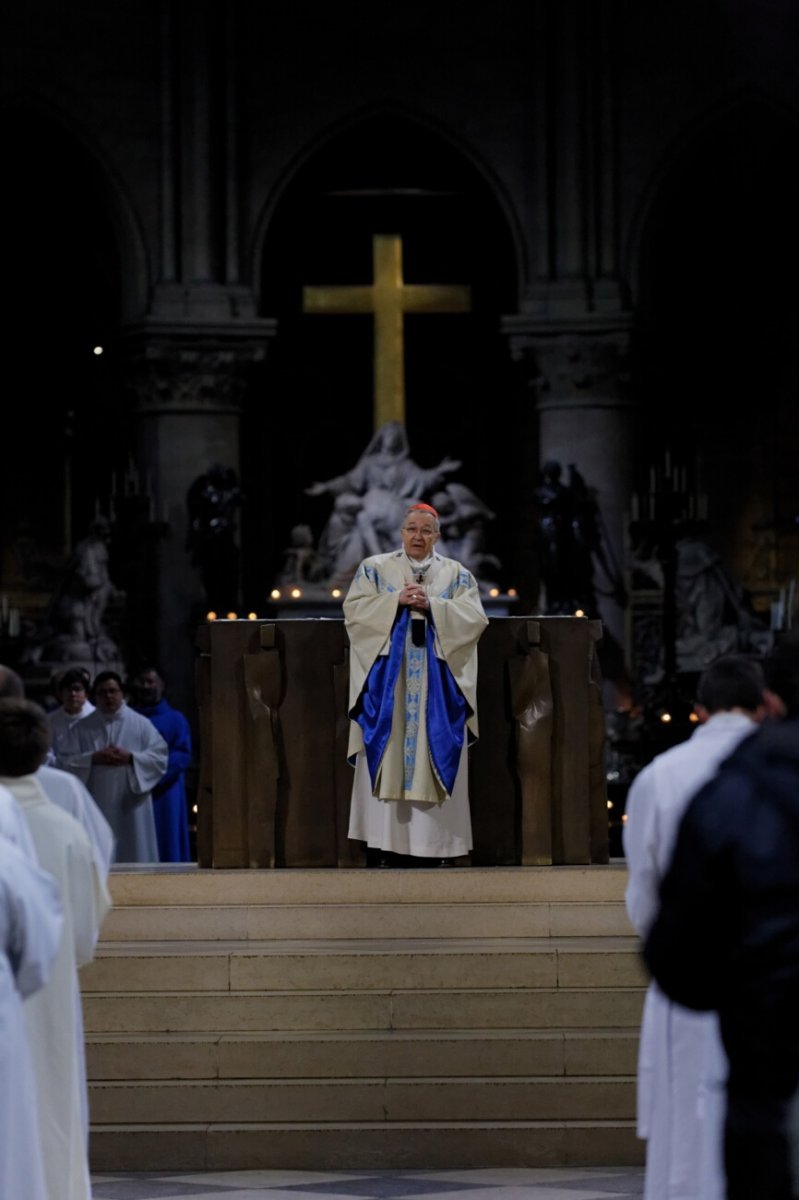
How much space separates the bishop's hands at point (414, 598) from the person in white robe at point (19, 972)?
434 cm

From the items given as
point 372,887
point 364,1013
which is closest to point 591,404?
point 372,887

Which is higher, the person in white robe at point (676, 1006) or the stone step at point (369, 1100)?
the person in white robe at point (676, 1006)

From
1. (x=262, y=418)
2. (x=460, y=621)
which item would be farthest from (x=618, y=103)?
(x=460, y=621)

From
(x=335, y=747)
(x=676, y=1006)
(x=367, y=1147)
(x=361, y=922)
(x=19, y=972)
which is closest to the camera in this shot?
(x=19, y=972)

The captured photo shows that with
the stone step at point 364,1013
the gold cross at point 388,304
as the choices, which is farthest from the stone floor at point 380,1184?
the gold cross at point 388,304

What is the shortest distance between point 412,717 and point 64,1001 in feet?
11.8

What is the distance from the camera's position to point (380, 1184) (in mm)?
7500

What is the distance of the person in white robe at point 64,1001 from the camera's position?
582 cm

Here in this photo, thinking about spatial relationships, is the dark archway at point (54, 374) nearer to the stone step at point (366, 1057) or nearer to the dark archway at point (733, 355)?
the dark archway at point (733, 355)

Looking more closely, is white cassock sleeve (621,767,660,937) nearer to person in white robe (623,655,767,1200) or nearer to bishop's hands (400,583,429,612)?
person in white robe (623,655,767,1200)

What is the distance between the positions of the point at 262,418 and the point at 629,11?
207 inches

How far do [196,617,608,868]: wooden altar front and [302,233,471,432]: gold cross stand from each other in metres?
11.4

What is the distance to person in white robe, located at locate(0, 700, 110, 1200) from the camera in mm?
5820

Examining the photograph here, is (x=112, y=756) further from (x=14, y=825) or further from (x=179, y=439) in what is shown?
(x=179, y=439)
